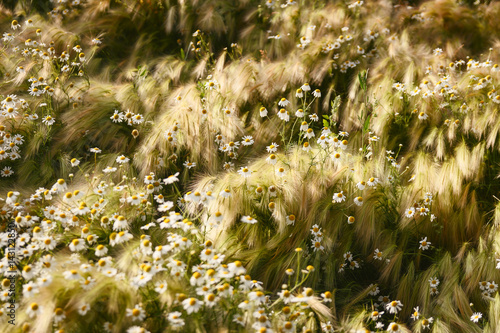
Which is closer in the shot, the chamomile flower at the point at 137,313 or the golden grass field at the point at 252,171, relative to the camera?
the chamomile flower at the point at 137,313

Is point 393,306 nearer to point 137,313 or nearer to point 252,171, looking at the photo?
point 252,171

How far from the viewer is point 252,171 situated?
267 centimetres

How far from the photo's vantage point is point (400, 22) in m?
4.29

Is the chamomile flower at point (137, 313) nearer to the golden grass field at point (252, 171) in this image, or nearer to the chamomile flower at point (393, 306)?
the golden grass field at point (252, 171)

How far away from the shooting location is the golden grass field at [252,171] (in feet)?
6.55

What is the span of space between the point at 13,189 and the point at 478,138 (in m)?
3.15

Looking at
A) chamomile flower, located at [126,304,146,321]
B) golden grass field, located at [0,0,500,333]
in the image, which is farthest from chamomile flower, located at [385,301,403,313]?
chamomile flower, located at [126,304,146,321]

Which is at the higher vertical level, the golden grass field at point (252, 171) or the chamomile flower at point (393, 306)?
the golden grass field at point (252, 171)

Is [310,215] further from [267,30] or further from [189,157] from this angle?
[267,30]

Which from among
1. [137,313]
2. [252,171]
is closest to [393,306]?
[252,171]

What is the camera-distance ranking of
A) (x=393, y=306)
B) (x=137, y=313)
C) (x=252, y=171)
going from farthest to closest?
1. (x=252, y=171)
2. (x=393, y=306)
3. (x=137, y=313)

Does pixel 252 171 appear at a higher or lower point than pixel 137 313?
higher

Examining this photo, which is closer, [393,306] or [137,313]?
[137,313]

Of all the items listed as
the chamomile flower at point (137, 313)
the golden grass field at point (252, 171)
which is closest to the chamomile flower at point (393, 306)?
the golden grass field at point (252, 171)
